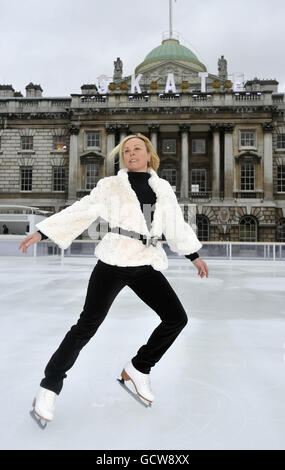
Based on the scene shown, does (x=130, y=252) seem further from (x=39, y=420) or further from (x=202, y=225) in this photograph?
(x=202, y=225)

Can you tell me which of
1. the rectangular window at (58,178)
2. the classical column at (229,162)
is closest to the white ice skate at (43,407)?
the classical column at (229,162)

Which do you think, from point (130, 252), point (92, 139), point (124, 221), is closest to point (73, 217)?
point (124, 221)

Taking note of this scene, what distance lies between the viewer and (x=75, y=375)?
2.80 m

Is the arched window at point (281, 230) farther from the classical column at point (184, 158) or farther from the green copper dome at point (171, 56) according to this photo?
the green copper dome at point (171, 56)

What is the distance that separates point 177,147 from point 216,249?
58.0 ft

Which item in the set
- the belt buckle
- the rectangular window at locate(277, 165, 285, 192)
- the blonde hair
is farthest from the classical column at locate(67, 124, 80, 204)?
the belt buckle

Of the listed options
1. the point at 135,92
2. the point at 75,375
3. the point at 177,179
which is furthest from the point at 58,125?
the point at 75,375

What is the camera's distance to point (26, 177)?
33.0m

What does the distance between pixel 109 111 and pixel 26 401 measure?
3116 cm

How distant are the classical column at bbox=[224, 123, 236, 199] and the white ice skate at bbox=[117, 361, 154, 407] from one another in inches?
1138

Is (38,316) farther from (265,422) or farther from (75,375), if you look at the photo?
(265,422)

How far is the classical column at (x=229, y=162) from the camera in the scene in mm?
30281

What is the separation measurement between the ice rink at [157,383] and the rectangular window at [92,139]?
28.1 m

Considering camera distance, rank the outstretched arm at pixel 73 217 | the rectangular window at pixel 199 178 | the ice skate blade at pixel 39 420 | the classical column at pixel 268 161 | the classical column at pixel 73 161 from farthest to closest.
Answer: the rectangular window at pixel 199 178, the classical column at pixel 73 161, the classical column at pixel 268 161, the outstretched arm at pixel 73 217, the ice skate blade at pixel 39 420
